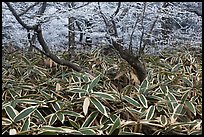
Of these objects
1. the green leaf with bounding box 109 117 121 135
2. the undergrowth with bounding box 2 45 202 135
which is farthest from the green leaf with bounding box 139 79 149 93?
the green leaf with bounding box 109 117 121 135

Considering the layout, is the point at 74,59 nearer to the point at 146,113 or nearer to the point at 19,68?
the point at 19,68

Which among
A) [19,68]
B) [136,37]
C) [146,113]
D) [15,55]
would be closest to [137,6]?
[136,37]

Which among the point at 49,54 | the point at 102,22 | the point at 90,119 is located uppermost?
the point at 102,22

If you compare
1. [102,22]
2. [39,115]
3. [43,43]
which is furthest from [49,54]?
[39,115]

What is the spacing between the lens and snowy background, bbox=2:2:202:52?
1.78 metres

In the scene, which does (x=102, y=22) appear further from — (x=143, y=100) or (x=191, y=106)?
(x=191, y=106)

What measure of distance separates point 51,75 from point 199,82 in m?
0.93

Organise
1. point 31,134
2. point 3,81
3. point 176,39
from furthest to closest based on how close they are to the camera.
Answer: point 176,39, point 3,81, point 31,134

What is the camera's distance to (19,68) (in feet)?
6.61

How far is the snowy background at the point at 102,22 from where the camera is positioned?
5.84 ft

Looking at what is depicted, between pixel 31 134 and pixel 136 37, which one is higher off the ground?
pixel 136 37

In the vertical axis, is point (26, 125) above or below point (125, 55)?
below

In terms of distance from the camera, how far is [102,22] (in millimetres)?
2012

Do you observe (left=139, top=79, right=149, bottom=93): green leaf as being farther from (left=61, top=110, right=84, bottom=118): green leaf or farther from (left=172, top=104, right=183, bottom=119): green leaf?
(left=61, top=110, right=84, bottom=118): green leaf
